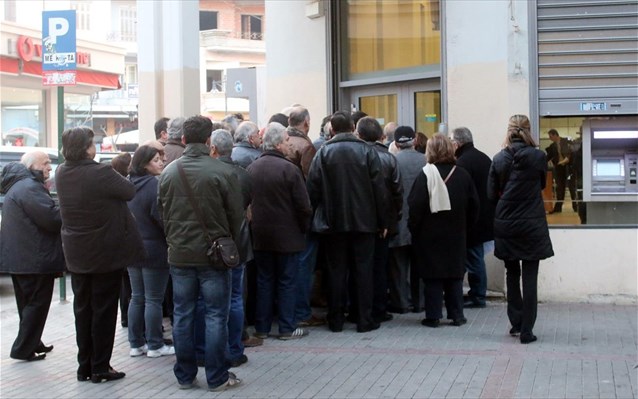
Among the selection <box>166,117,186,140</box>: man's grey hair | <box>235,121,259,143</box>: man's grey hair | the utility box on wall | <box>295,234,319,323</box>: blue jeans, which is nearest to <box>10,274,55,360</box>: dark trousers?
<box>166,117,186,140</box>: man's grey hair

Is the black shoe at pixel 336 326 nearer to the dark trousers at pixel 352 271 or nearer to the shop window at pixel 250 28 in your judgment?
the dark trousers at pixel 352 271

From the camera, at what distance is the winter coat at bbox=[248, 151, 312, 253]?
8.20 meters

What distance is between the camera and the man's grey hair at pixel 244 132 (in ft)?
28.6

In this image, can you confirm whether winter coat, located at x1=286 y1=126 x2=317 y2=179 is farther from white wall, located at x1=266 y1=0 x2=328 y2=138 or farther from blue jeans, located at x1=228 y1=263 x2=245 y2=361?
white wall, located at x1=266 y1=0 x2=328 y2=138

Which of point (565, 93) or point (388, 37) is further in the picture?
point (388, 37)

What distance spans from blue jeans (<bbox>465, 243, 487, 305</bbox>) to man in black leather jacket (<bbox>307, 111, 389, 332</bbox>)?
138cm

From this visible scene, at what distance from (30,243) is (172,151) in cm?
159

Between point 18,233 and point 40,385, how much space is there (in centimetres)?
134

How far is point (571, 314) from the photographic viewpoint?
9.32m

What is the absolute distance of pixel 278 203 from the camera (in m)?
8.23

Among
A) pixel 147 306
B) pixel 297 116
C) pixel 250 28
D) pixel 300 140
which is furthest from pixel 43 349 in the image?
pixel 250 28

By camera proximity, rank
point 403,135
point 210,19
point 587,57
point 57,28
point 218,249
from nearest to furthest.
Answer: point 218,249 < point 403,135 < point 587,57 < point 57,28 < point 210,19

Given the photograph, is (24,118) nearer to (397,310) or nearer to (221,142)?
(397,310)

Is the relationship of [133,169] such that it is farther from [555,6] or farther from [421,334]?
[555,6]
